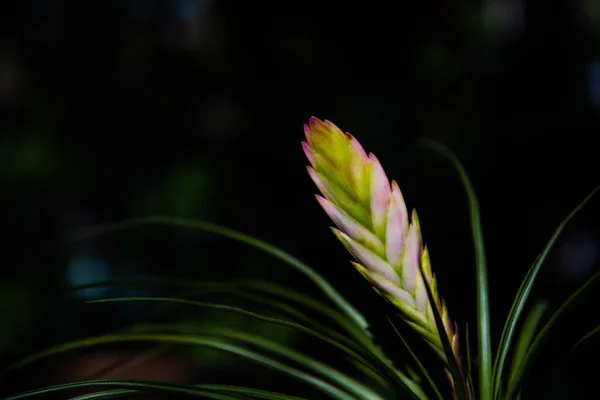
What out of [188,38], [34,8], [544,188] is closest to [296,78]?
[188,38]

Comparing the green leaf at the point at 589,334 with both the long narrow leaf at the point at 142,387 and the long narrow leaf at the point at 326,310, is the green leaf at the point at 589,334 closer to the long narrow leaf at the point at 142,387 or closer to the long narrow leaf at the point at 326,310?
the long narrow leaf at the point at 326,310

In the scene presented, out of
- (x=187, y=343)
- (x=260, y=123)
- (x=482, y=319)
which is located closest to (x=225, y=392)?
(x=187, y=343)

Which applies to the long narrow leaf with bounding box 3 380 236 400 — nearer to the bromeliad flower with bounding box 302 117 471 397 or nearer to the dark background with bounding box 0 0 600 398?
the bromeliad flower with bounding box 302 117 471 397

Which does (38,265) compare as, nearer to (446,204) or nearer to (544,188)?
(446,204)

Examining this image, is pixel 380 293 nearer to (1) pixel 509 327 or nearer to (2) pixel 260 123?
(1) pixel 509 327

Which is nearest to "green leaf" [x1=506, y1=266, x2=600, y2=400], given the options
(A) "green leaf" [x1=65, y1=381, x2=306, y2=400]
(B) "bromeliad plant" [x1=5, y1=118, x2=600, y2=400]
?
(B) "bromeliad plant" [x1=5, y1=118, x2=600, y2=400]

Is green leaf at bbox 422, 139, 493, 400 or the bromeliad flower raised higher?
the bromeliad flower

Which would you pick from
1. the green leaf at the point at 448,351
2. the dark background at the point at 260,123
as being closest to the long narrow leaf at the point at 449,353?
the green leaf at the point at 448,351

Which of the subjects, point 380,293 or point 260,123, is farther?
point 260,123
